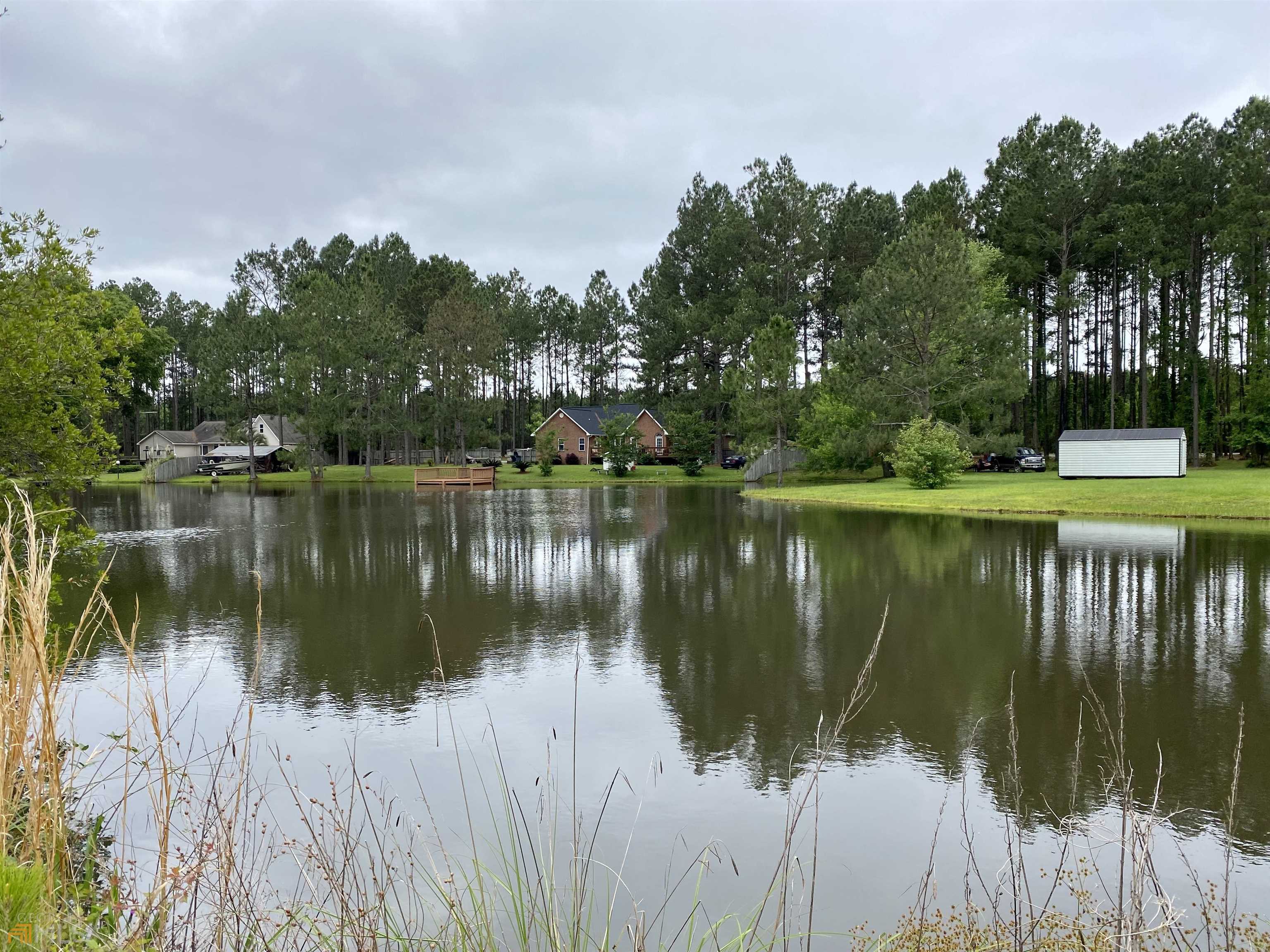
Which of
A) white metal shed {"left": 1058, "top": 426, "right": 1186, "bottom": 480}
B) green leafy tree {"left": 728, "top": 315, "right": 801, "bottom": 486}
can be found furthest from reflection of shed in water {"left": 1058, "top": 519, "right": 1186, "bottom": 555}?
green leafy tree {"left": 728, "top": 315, "right": 801, "bottom": 486}

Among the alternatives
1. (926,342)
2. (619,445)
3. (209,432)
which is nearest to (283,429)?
(209,432)

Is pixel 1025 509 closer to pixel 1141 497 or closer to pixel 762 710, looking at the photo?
pixel 1141 497

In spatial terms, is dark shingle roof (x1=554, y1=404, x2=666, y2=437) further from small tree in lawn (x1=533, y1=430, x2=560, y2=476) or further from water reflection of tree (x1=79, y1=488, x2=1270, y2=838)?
water reflection of tree (x1=79, y1=488, x2=1270, y2=838)

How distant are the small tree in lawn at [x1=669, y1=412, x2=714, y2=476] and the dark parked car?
16.9 meters

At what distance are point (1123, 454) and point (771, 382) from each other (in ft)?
55.8

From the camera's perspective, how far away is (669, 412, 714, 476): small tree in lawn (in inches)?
2312

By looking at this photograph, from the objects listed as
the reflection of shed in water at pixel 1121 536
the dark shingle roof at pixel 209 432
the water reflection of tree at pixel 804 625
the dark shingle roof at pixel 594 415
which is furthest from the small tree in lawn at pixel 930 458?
the dark shingle roof at pixel 209 432

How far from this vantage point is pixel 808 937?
3.37 metres

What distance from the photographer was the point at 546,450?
206 ft

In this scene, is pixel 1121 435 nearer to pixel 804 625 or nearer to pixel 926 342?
pixel 926 342

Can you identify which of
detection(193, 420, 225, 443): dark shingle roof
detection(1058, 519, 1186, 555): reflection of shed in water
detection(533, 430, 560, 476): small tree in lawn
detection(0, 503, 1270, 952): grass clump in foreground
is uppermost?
detection(193, 420, 225, 443): dark shingle roof

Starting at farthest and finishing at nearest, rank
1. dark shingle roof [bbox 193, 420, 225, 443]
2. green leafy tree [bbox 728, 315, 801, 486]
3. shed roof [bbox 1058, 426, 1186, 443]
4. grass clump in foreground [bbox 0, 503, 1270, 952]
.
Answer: dark shingle roof [bbox 193, 420, 225, 443], green leafy tree [bbox 728, 315, 801, 486], shed roof [bbox 1058, 426, 1186, 443], grass clump in foreground [bbox 0, 503, 1270, 952]

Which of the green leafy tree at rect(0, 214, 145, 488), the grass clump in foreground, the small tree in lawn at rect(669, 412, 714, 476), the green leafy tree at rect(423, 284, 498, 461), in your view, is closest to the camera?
the grass clump in foreground

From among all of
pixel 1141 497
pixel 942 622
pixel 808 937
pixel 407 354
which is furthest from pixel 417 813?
pixel 407 354
